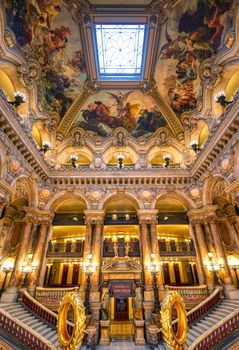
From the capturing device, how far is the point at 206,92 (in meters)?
13.0

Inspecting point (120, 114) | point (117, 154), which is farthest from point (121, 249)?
point (120, 114)

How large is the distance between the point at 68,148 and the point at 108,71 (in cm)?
691

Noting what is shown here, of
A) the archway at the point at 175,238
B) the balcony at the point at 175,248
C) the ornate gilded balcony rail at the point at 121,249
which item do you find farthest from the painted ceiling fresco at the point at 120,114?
the balcony at the point at 175,248

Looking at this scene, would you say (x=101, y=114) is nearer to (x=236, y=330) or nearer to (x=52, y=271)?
(x=52, y=271)

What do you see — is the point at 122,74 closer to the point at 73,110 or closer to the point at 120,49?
the point at 120,49

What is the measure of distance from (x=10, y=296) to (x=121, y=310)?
9.09 meters

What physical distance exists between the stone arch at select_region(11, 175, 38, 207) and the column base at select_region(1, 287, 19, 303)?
16.4 feet

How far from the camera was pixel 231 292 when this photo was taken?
34.3ft

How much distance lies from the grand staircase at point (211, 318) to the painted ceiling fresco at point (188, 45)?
1262cm

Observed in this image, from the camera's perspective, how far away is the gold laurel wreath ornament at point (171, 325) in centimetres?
361

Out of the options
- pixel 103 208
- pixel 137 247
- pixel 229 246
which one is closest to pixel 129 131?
pixel 103 208

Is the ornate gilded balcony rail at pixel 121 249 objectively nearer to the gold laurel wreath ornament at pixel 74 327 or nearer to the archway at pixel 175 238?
the archway at pixel 175 238

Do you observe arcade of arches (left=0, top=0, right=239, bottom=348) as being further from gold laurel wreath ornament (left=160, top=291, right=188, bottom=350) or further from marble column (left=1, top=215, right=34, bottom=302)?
gold laurel wreath ornament (left=160, top=291, right=188, bottom=350)

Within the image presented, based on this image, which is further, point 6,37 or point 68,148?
point 68,148
